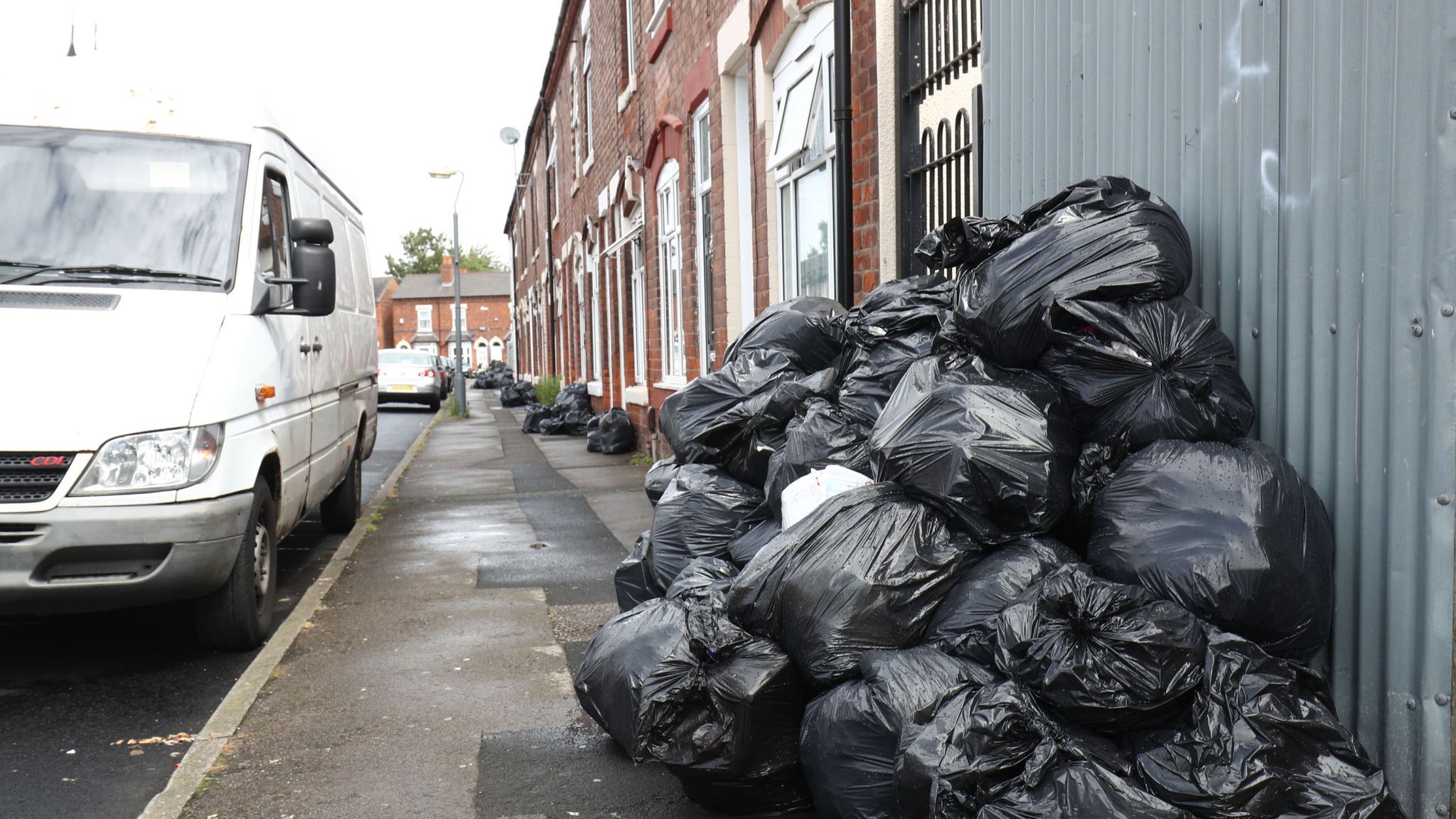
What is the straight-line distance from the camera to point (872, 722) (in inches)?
104

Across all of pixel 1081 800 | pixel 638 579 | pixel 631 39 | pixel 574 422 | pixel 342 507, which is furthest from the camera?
pixel 574 422

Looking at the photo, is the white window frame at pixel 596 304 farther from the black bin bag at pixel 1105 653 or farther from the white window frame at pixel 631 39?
the black bin bag at pixel 1105 653

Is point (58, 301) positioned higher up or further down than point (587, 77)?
further down

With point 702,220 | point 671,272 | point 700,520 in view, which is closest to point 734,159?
point 702,220

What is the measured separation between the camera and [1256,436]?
10.1ft

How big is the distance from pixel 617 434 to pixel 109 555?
9.79 m

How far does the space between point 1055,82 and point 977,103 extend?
933 mm

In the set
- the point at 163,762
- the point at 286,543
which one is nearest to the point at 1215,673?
the point at 163,762

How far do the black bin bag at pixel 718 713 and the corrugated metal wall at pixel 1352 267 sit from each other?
1.35m

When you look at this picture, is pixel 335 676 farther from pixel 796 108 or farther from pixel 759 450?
pixel 796 108

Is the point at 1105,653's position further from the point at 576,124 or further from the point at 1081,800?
the point at 576,124

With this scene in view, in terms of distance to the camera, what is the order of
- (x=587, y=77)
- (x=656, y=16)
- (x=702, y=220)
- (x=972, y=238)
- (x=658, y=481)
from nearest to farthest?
(x=972, y=238) < (x=658, y=481) < (x=702, y=220) < (x=656, y=16) < (x=587, y=77)

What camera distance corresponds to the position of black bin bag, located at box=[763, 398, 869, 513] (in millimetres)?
3844

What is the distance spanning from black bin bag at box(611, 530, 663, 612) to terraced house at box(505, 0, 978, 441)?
2.10 meters
